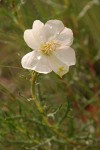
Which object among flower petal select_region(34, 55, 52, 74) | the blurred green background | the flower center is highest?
the flower center

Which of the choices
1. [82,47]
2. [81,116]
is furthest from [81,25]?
[81,116]

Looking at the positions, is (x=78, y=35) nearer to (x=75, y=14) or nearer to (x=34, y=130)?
(x=75, y=14)

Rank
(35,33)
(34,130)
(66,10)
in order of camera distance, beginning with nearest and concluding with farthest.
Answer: (35,33) < (34,130) < (66,10)

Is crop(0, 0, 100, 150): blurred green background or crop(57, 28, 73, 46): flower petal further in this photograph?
crop(0, 0, 100, 150): blurred green background

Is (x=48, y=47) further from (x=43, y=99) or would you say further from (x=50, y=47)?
(x=43, y=99)

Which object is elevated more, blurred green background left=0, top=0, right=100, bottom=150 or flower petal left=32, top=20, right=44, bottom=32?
flower petal left=32, top=20, right=44, bottom=32

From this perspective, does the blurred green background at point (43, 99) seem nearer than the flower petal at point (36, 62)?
No
